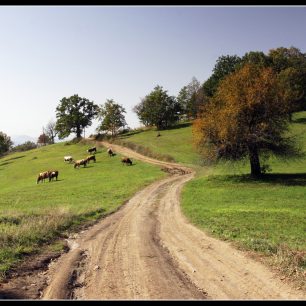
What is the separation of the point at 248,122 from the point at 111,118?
71.7m

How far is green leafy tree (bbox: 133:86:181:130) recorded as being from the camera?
10769 cm

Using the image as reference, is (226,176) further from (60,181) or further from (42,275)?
(42,275)

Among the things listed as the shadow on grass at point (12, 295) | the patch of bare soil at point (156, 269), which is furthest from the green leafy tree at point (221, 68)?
the shadow on grass at point (12, 295)

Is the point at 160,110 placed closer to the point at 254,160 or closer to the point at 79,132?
the point at 79,132

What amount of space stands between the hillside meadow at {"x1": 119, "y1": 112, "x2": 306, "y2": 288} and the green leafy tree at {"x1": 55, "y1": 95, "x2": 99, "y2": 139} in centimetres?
5727

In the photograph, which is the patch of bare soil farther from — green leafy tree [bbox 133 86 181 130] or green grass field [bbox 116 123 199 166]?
green leafy tree [bbox 133 86 181 130]

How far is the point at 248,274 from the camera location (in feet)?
43.9

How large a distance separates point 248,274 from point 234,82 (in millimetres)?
36102

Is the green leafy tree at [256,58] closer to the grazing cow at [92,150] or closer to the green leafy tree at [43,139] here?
the grazing cow at [92,150]

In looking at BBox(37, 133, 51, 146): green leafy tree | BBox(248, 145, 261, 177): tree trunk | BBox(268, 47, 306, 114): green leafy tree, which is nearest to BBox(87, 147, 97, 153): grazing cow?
BBox(268, 47, 306, 114): green leafy tree

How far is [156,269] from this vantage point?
14141mm

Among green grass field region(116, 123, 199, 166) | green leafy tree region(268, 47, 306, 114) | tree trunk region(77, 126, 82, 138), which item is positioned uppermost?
green leafy tree region(268, 47, 306, 114)

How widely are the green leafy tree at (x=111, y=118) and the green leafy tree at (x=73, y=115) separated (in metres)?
3.89

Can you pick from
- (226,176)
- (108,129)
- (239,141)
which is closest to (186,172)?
(226,176)
